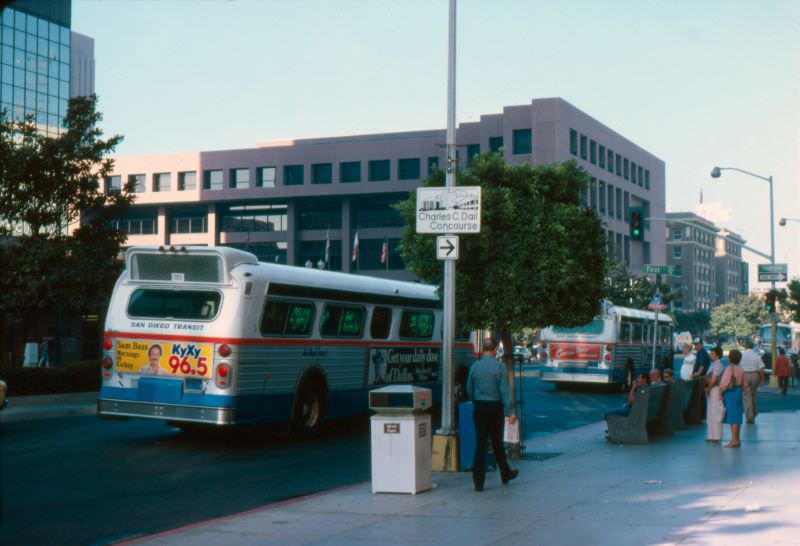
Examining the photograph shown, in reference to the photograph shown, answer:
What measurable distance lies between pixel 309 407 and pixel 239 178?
2696 inches

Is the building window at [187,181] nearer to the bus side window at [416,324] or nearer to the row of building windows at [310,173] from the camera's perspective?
the row of building windows at [310,173]

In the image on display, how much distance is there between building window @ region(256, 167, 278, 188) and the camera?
8269cm

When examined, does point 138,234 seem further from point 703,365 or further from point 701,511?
point 701,511

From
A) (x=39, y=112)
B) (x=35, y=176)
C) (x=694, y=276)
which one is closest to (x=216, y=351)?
(x=35, y=176)

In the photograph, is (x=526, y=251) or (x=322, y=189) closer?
(x=526, y=251)

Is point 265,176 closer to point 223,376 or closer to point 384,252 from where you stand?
point 384,252

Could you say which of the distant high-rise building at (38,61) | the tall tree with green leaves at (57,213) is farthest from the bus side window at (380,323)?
the distant high-rise building at (38,61)

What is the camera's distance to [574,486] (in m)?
11.1

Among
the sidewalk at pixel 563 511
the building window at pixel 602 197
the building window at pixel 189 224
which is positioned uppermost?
the building window at pixel 602 197

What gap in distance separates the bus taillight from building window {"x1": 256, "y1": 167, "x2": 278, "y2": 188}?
226 ft

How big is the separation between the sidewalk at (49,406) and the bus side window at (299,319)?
21.4 feet

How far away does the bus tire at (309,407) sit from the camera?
16.4 m

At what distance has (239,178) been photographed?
83500 mm

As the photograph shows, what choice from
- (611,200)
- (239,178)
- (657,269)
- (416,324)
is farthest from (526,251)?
(611,200)
